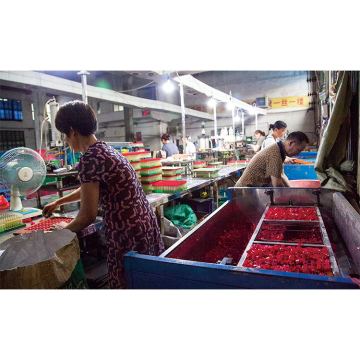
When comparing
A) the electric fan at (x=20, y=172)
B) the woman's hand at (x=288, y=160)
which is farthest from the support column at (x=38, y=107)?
the electric fan at (x=20, y=172)

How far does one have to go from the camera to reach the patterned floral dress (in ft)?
5.47

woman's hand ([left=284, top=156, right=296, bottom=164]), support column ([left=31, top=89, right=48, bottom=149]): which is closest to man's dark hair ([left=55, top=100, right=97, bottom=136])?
woman's hand ([left=284, top=156, right=296, bottom=164])

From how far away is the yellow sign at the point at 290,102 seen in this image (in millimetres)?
15438

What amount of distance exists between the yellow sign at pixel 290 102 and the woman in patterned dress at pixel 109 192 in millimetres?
15730

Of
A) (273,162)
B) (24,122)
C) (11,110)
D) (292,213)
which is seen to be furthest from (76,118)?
(24,122)

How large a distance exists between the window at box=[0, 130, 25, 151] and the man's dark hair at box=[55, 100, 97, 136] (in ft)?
39.7

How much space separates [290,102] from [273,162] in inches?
547

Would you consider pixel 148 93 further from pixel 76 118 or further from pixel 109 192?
pixel 109 192

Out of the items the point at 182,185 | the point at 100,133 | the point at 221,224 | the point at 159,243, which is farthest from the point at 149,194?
the point at 100,133

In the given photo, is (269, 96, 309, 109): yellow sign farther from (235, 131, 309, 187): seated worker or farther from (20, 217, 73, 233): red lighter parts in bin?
(20, 217, 73, 233): red lighter parts in bin

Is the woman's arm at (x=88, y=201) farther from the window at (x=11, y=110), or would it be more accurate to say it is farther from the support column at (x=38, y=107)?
the window at (x=11, y=110)

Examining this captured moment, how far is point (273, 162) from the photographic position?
3.43 meters

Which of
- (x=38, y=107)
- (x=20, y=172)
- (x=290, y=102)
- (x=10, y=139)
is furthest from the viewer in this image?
(x=290, y=102)

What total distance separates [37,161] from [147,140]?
53.5 ft
